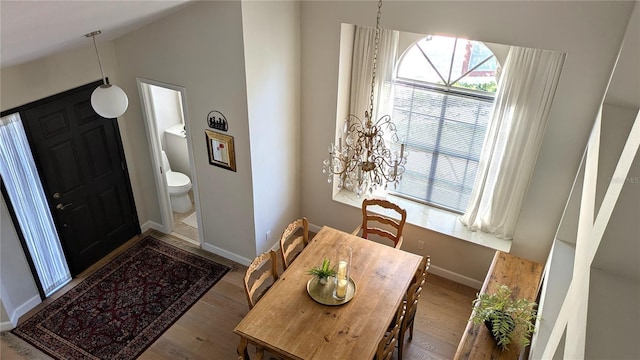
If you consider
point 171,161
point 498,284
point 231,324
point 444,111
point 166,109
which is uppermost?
point 444,111

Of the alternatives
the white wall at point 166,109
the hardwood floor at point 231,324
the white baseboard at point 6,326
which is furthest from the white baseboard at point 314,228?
the white baseboard at point 6,326

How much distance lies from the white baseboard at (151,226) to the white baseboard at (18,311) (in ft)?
4.98

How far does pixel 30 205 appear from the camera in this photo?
4805mm

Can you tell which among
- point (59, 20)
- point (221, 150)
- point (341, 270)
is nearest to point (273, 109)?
point (221, 150)

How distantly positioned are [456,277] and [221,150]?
3093 millimetres

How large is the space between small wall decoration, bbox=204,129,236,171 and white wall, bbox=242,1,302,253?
0.82 feet

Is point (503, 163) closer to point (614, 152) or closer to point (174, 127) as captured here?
point (614, 152)

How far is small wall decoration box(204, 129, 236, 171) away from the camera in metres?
5.02

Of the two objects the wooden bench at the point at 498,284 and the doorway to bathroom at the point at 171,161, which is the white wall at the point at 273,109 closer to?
the doorway to bathroom at the point at 171,161

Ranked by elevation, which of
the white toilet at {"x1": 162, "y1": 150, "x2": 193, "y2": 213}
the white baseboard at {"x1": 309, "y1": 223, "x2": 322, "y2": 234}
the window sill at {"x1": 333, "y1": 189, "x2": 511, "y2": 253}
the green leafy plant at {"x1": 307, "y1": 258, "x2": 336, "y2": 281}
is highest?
the green leafy plant at {"x1": 307, "y1": 258, "x2": 336, "y2": 281}

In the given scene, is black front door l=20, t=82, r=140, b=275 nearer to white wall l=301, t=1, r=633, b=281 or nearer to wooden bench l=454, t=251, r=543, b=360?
white wall l=301, t=1, r=633, b=281

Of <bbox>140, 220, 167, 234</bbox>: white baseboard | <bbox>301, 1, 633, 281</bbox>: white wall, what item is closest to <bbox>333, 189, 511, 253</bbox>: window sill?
<bbox>301, 1, 633, 281</bbox>: white wall

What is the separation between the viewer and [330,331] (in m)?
3.69

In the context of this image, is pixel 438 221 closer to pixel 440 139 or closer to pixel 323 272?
pixel 440 139
